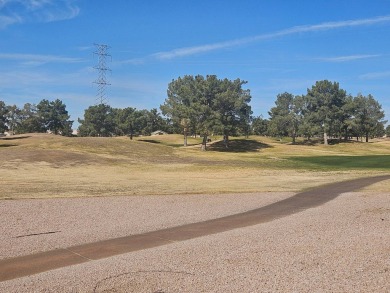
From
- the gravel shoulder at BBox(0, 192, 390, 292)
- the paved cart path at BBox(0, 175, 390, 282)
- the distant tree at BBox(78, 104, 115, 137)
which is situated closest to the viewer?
the gravel shoulder at BBox(0, 192, 390, 292)

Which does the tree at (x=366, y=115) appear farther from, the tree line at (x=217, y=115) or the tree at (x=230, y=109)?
the tree at (x=230, y=109)

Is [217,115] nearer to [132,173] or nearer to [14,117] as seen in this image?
[132,173]

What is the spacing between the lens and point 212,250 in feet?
38.7

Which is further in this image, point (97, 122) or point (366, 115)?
point (97, 122)

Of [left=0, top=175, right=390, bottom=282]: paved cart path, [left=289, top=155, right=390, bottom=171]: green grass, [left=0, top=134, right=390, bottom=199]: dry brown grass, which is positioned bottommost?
[left=289, top=155, right=390, bottom=171]: green grass

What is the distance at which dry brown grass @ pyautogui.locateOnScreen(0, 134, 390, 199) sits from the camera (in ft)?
93.1

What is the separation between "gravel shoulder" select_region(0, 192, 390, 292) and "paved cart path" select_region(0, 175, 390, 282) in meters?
0.55

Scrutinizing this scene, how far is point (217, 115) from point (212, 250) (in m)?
76.2

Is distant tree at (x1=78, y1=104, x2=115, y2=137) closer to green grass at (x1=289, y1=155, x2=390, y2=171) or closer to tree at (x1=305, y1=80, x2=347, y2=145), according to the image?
tree at (x1=305, y1=80, x2=347, y2=145)

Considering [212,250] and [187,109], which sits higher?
[187,109]

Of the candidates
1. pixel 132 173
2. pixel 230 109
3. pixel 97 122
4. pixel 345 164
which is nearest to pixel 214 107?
pixel 230 109

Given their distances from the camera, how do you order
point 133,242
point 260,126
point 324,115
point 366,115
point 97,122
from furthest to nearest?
point 260,126, point 97,122, point 366,115, point 324,115, point 133,242

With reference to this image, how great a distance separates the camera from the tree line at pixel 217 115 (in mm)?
90562

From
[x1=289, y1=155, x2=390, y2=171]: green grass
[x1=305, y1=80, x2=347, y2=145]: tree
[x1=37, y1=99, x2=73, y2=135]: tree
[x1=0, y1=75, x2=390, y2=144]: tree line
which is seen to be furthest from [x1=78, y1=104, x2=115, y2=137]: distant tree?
[x1=289, y1=155, x2=390, y2=171]: green grass
